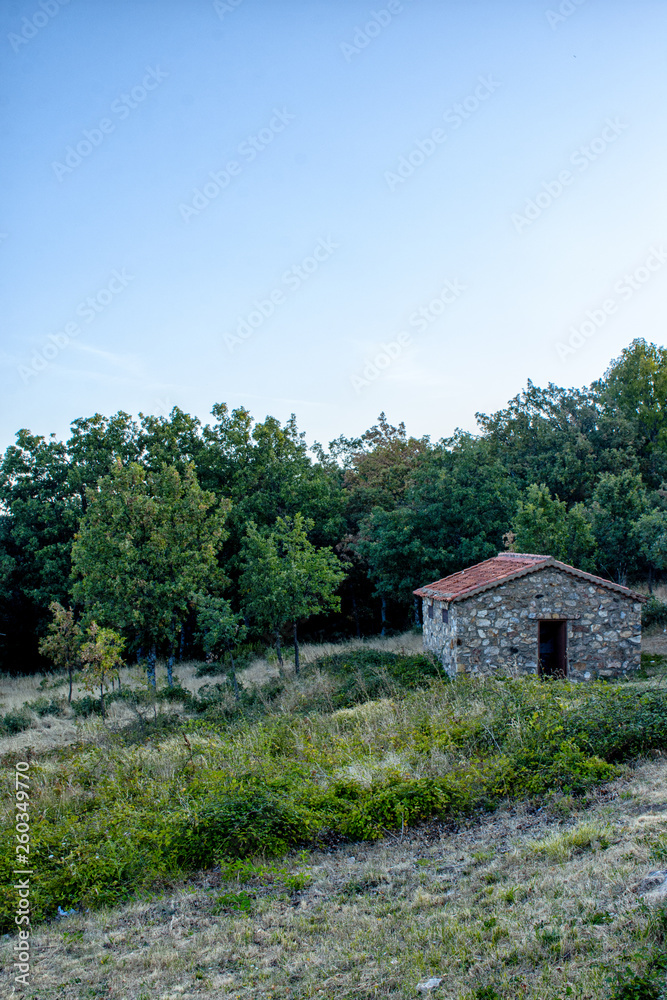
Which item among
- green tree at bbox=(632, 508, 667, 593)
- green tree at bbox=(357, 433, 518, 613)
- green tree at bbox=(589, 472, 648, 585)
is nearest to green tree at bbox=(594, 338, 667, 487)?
green tree at bbox=(589, 472, 648, 585)

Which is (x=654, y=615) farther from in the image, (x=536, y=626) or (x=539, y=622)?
(x=536, y=626)

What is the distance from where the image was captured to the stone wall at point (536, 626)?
49.0ft

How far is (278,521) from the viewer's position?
811 inches

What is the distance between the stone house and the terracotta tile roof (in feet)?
0.09

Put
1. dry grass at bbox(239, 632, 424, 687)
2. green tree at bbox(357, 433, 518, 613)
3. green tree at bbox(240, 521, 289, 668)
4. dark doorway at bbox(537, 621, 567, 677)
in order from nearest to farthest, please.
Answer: dark doorway at bbox(537, 621, 567, 677), green tree at bbox(240, 521, 289, 668), dry grass at bbox(239, 632, 424, 687), green tree at bbox(357, 433, 518, 613)

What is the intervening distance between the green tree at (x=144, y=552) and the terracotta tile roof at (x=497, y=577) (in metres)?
8.03

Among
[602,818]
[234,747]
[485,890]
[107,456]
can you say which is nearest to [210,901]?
[485,890]

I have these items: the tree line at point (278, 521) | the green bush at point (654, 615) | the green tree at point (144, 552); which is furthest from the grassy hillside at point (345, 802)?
the green bush at point (654, 615)

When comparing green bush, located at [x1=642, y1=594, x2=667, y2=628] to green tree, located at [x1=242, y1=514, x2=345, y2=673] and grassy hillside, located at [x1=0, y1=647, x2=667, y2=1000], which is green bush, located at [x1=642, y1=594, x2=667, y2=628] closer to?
green tree, located at [x1=242, y1=514, x2=345, y2=673]

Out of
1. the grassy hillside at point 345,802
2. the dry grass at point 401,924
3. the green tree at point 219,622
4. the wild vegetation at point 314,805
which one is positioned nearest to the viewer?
the dry grass at point 401,924

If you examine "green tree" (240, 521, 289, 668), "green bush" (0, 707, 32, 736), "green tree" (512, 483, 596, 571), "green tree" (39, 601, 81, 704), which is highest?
"green tree" (512, 483, 596, 571)

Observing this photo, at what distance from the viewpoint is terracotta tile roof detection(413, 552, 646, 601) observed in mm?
14859

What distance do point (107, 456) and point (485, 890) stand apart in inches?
1093

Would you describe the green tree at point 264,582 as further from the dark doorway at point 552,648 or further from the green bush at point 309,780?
the green bush at point 309,780
